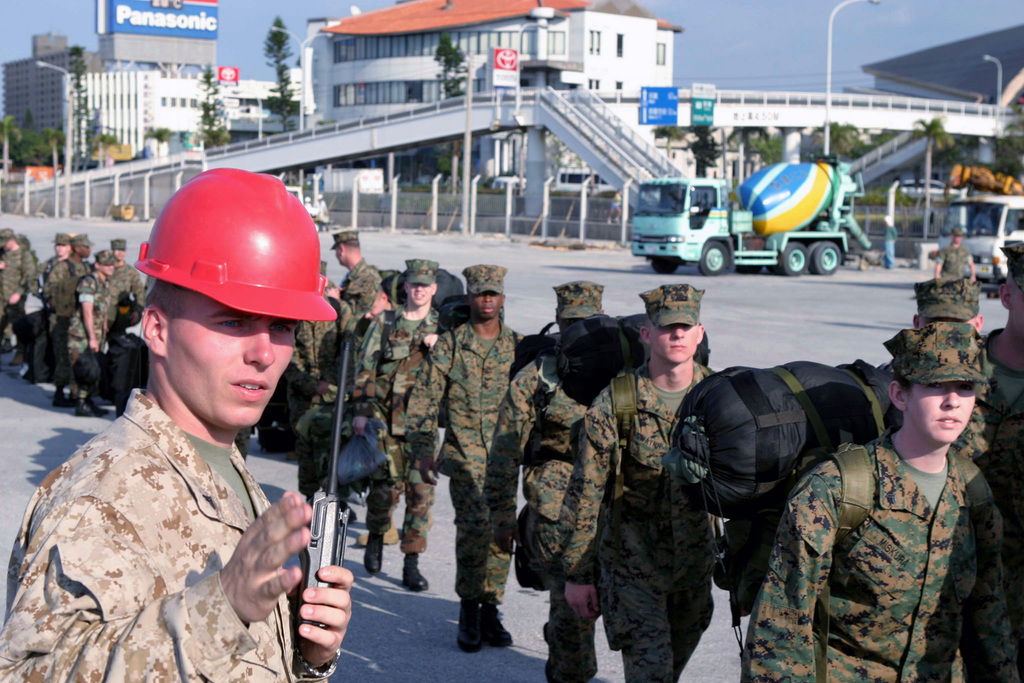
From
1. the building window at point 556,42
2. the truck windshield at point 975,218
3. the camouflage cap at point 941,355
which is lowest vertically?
the camouflage cap at point 941,355

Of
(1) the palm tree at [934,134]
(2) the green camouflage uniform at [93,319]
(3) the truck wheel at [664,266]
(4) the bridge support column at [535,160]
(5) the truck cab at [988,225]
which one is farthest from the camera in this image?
(1) the palm tree at [934,134]

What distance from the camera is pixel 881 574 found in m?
3.13

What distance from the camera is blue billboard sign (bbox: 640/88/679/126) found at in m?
53.8

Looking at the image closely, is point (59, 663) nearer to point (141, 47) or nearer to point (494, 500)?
point (494, 500)

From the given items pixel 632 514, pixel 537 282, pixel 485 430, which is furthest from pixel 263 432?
pixel 537 282

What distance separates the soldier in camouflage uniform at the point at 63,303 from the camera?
42.1 ft

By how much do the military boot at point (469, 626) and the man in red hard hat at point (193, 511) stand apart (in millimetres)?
4006

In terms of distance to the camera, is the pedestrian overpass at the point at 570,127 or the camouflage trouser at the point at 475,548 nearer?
the camouflage trouser at the point at 475,548

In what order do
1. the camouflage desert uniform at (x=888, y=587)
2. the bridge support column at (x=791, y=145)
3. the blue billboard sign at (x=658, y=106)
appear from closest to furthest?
the camouflage desert uniform at (x=888, y=587), the blue billboard sign at (x=658, y=106), the bridge support column at (x=791, y=145)

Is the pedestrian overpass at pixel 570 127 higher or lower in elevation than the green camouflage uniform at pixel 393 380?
higher

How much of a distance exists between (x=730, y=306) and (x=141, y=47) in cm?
11219

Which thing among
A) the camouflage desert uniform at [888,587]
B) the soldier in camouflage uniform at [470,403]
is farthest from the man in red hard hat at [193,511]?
the soldier in camouflage uniform at [470,403]

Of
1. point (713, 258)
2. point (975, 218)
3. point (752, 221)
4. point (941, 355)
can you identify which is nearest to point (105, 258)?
point (941, 355)

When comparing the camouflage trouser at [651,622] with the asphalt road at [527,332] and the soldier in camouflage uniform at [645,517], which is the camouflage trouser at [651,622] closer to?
the soldier in camouflage uniform at [645,517]
